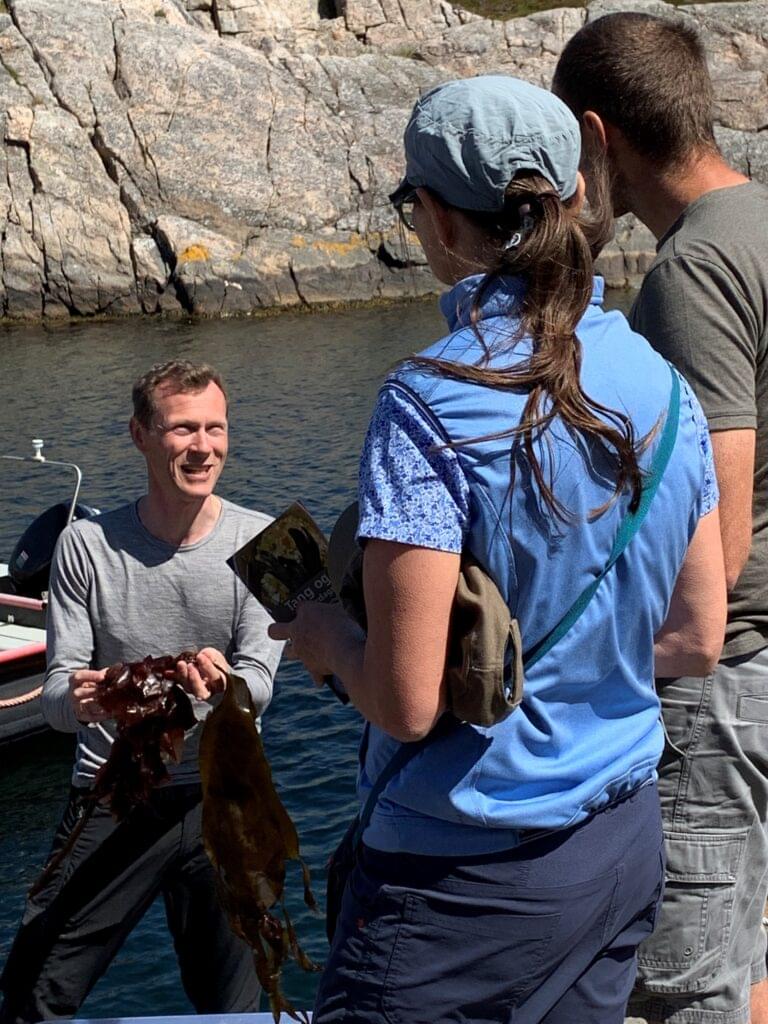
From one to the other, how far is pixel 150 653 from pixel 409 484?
2.13 meters

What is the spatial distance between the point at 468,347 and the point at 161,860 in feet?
7.96

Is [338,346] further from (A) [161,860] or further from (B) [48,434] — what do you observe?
(A) [161,860]

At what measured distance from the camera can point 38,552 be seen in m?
10.1

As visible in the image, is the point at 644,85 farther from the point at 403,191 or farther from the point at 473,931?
the point at 473,931

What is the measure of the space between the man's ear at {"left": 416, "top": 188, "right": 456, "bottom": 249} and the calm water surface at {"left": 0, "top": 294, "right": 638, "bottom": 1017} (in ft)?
18.0

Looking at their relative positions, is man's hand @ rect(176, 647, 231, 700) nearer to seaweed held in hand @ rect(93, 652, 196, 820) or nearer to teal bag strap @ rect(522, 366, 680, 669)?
seaweed held in hand @ rect(93, 652, 196, 820)

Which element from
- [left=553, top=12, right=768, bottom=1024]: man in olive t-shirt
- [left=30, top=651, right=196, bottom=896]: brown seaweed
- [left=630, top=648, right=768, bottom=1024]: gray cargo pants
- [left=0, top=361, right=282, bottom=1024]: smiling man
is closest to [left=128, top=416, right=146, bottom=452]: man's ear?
[left=0, top=361, right=282, bottom=1024]: smiling man

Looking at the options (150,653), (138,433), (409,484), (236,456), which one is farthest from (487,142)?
(236,456)

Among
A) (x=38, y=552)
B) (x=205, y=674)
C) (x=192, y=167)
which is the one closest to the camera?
(x=205, y=674)

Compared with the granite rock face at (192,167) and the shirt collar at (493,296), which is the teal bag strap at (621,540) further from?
the granite rock face at (192,167)

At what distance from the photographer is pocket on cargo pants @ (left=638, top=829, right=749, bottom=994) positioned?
120 inches

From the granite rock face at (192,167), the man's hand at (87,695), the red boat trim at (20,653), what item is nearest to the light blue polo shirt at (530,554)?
the man's hand at (87,695)

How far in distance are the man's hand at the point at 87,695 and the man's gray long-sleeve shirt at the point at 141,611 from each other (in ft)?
0.92

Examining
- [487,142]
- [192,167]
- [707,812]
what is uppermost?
[487,142]
